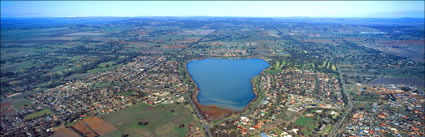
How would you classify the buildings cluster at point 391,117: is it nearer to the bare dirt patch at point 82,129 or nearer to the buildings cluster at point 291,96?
the buildings cluster at point 291,96

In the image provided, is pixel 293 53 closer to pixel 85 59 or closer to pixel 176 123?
pixel 176 123

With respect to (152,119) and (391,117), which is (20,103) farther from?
(391,117)

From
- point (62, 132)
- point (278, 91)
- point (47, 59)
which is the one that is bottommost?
point (62, 132)

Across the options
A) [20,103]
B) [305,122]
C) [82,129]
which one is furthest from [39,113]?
[305,122]

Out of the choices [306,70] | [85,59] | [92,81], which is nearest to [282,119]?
[306,70]


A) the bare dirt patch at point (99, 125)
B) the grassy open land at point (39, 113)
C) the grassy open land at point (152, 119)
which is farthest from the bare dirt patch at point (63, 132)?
the grassy open land at point (39, 113)

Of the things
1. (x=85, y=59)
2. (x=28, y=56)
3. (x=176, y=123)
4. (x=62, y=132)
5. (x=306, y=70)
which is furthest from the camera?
(x=28, y=56)

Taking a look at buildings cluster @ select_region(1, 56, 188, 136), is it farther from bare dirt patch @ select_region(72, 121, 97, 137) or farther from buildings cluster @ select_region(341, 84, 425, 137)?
buildings cluster @ select_region(341, 84, 425, 137)
